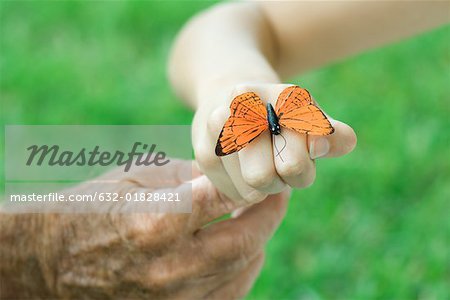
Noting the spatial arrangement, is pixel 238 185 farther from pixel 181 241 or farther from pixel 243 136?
pixel 181 241

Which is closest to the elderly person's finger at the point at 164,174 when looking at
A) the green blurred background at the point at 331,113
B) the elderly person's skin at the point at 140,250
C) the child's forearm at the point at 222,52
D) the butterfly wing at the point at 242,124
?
the elderly person's skin at the point at 140,250

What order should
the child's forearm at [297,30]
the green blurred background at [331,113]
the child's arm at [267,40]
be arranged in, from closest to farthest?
the child's arm at [267,40] → the child's forearm at [297,30] → the green blurred background at [331,113]

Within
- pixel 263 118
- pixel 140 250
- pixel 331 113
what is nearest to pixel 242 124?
pixel 263 118

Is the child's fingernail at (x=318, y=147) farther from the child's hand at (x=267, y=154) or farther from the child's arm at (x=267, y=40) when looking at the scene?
the child's arm at (x=267, y=40)

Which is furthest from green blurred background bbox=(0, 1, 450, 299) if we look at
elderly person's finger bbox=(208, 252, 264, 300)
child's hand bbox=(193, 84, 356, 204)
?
child's hand bbox=(193, 84, 356, 204)

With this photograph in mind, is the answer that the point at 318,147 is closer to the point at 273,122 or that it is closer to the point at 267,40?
the point at 273,122

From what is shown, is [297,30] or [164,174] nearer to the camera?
[164,174]

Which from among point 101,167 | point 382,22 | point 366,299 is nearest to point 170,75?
point 101,167
